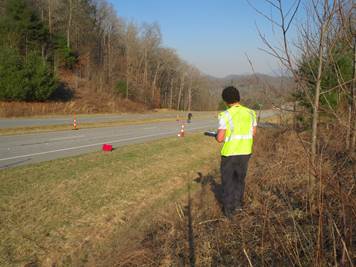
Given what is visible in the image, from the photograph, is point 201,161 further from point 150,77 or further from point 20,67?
point 150,77

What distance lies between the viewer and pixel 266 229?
3383mm

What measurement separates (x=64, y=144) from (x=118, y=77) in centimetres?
4368

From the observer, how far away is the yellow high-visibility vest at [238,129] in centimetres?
400

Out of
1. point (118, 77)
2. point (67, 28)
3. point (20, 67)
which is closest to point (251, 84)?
point (20, 67)

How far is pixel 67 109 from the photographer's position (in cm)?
3209

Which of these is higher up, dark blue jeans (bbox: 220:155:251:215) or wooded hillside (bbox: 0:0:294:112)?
wooded hillside (bbox: 0:0:294:112)

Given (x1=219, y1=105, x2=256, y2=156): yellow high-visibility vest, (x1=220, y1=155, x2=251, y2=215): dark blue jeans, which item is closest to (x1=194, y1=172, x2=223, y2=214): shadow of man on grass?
(x1=220, y1=155, x2=251, y2=215): dark blue jeans

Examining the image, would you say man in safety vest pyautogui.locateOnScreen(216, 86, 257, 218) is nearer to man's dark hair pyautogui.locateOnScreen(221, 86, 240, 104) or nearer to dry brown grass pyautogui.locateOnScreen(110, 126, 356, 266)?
man's dark hair pyautogui.locateOnScreen(221, 86, 240, 104)

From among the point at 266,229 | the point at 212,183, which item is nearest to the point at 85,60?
the point at 212,183

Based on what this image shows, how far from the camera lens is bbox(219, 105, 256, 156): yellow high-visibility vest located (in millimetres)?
3998

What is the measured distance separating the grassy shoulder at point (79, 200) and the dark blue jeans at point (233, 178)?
1.82 meters

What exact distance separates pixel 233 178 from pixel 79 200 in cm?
328

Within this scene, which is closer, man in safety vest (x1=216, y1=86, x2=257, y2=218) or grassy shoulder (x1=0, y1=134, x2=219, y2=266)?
man in safety vest (x1=216, y1=86, x2=257, y2=218)

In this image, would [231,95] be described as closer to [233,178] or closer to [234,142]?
[234,142]
